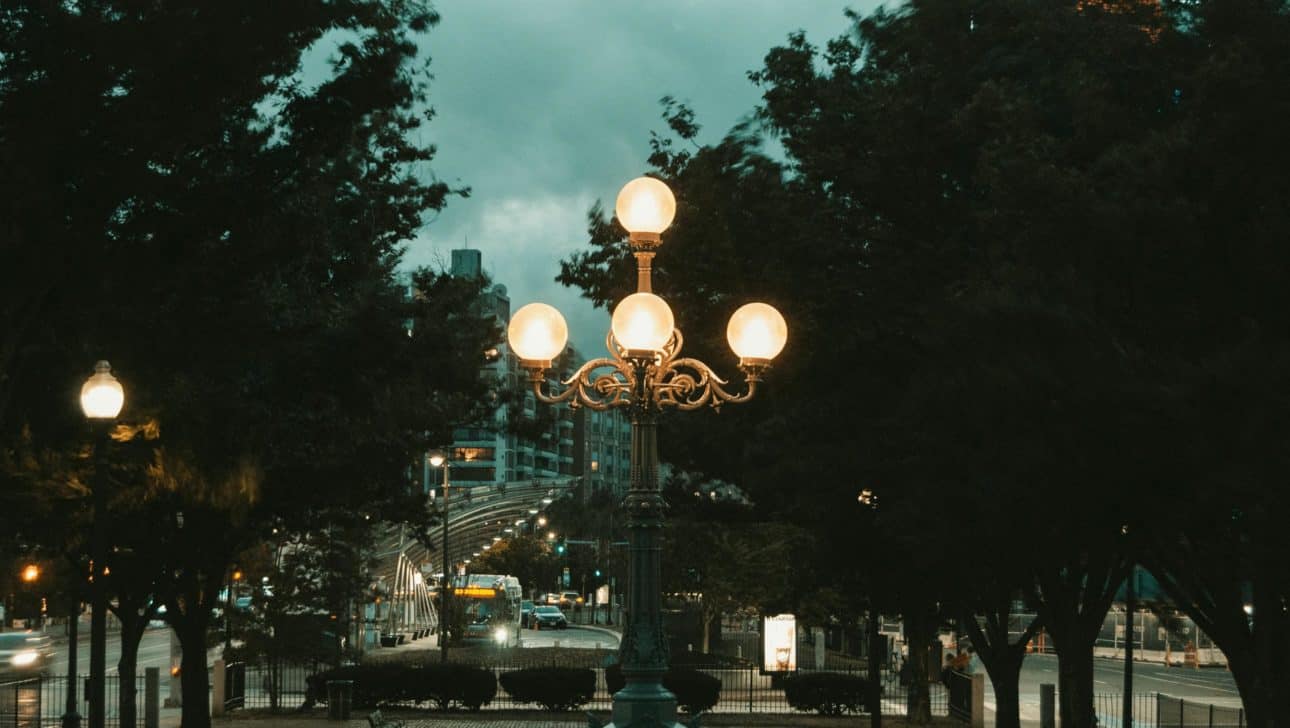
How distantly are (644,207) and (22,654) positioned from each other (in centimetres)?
3383

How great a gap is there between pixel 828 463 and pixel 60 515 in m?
9.79

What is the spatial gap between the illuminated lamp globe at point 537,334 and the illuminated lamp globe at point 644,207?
1196mm

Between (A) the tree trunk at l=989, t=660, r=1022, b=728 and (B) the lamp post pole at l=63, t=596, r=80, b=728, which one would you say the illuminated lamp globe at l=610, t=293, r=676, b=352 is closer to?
(B) the lamp post pole at l=63, t=596, r=80, b=728

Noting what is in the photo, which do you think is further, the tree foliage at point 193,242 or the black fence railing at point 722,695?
the black fence railing at point 722,695

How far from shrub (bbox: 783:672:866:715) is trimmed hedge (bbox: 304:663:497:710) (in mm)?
6758

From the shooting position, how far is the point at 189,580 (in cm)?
2567

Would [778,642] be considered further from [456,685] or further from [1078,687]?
[1078,687]

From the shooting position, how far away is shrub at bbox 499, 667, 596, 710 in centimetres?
3566

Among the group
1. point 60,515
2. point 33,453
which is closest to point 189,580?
point 60,515

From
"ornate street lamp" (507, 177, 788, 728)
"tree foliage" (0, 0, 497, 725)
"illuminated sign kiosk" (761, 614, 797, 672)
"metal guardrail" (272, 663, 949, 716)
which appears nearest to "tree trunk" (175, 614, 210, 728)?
"tree foliage" (0, 0, 497, 725)

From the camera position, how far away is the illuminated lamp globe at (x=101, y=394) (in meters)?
15.8

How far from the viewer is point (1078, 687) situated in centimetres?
2203

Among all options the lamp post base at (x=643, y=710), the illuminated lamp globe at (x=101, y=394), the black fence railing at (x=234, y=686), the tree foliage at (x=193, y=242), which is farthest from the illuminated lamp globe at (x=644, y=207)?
the black fence railing at (x=234, y=686)

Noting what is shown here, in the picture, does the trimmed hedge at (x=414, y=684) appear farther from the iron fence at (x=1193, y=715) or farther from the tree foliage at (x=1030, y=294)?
the iron fence at (x=1193, y=715)
